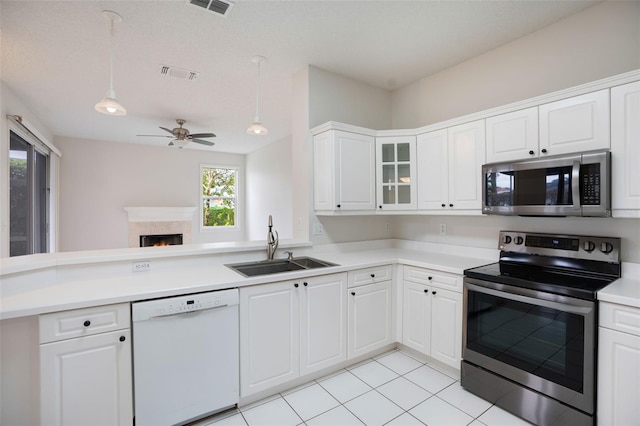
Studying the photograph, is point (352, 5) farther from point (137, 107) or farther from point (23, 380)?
point (137, 107)

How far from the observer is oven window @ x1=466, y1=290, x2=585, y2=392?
1.65 m

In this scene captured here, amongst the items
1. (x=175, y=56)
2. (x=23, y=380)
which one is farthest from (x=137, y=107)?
(x=23, y=380)

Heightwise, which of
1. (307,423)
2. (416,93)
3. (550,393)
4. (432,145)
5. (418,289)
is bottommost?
(307,423)

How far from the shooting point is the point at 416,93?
3.36m

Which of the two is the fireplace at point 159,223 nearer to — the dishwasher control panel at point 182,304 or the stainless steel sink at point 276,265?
the stainless steel sink at point 276,265

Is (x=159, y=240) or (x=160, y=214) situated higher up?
(x=160, y=214)

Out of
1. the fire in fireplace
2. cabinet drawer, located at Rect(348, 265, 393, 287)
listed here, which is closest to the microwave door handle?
cabinet drawer, located at Rect(348, 265, 393, 287)

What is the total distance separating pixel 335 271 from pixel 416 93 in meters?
2.34

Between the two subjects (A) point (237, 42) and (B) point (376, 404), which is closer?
(B) point (376, 404)

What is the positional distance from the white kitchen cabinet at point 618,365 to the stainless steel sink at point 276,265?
1.68 metres

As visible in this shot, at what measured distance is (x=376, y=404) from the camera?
203 centimetres

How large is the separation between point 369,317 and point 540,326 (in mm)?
1214

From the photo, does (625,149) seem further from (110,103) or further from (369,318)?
(110,103)

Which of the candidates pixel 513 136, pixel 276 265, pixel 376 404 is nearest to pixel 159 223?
pixel 276 265
